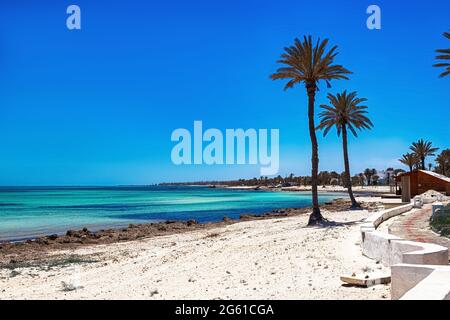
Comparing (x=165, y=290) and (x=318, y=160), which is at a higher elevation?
(x=318, y=160)

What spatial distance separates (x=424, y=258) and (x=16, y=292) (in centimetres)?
862

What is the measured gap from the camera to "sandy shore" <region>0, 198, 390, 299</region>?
330 inches

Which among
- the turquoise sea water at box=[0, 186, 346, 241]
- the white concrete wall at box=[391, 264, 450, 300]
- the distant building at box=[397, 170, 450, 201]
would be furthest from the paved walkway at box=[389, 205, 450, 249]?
the distant building at box=[397, 170, 450, 201]

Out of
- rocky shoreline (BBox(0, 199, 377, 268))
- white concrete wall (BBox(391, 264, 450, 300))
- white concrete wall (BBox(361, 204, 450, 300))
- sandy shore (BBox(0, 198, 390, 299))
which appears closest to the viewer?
white concrete wall (BBox(391, 264, 450, 300))

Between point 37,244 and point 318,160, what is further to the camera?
point 318,160

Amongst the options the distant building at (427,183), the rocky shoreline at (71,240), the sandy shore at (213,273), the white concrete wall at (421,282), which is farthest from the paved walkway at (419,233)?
the distant building at (427,183)

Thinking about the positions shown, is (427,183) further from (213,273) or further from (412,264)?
(412,264)

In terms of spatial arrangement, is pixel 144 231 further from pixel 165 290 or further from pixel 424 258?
pixel 424 258

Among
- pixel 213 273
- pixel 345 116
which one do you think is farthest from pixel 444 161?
pixel 213 273

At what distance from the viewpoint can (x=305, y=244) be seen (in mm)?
14891

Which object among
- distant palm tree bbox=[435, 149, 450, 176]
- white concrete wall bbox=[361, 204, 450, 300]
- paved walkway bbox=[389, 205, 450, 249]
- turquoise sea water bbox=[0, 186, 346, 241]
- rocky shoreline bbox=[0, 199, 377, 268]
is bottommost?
turquoise sea water bbox=[0, 186, 346, 241]

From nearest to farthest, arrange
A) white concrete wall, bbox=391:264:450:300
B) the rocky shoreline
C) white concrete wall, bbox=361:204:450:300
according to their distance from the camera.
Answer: white concrete wall, bbox=391:264:450:300
white concrete wall, bbox=361:204:450:300
the rocky shoreline

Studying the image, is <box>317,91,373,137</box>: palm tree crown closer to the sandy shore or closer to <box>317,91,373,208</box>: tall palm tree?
<box>317,91,373,208</box>: tall palm tree
